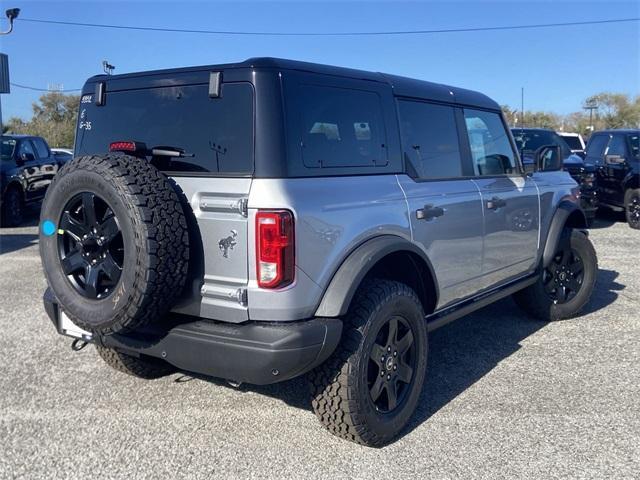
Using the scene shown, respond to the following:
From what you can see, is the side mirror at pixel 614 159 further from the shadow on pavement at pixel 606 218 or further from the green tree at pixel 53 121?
the green tree at pixel 53 121

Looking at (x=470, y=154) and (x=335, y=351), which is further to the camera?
(x=470, y=154)

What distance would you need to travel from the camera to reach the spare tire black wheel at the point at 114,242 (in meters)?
2.81

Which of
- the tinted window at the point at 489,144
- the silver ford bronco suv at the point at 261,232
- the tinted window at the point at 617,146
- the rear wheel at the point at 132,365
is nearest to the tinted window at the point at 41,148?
the rear wheel at the point at 132,365

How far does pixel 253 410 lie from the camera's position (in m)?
3.80

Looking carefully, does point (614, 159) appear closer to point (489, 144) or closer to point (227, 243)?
point (489, 144)

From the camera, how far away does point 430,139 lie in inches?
162

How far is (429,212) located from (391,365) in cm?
96

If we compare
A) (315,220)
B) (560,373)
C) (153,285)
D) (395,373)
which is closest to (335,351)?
(395,373)

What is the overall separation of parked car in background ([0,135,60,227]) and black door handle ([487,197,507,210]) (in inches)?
404

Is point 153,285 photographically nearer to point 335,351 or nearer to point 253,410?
point 335,351

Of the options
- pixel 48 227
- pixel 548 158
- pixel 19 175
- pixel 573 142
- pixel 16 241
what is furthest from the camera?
pixel 573 142

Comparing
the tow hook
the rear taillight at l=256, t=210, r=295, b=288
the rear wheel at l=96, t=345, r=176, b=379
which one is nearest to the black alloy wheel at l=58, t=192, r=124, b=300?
the tow hook

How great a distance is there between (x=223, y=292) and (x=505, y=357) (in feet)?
8.65

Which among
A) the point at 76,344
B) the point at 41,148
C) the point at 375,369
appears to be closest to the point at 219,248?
the point at 375,369
